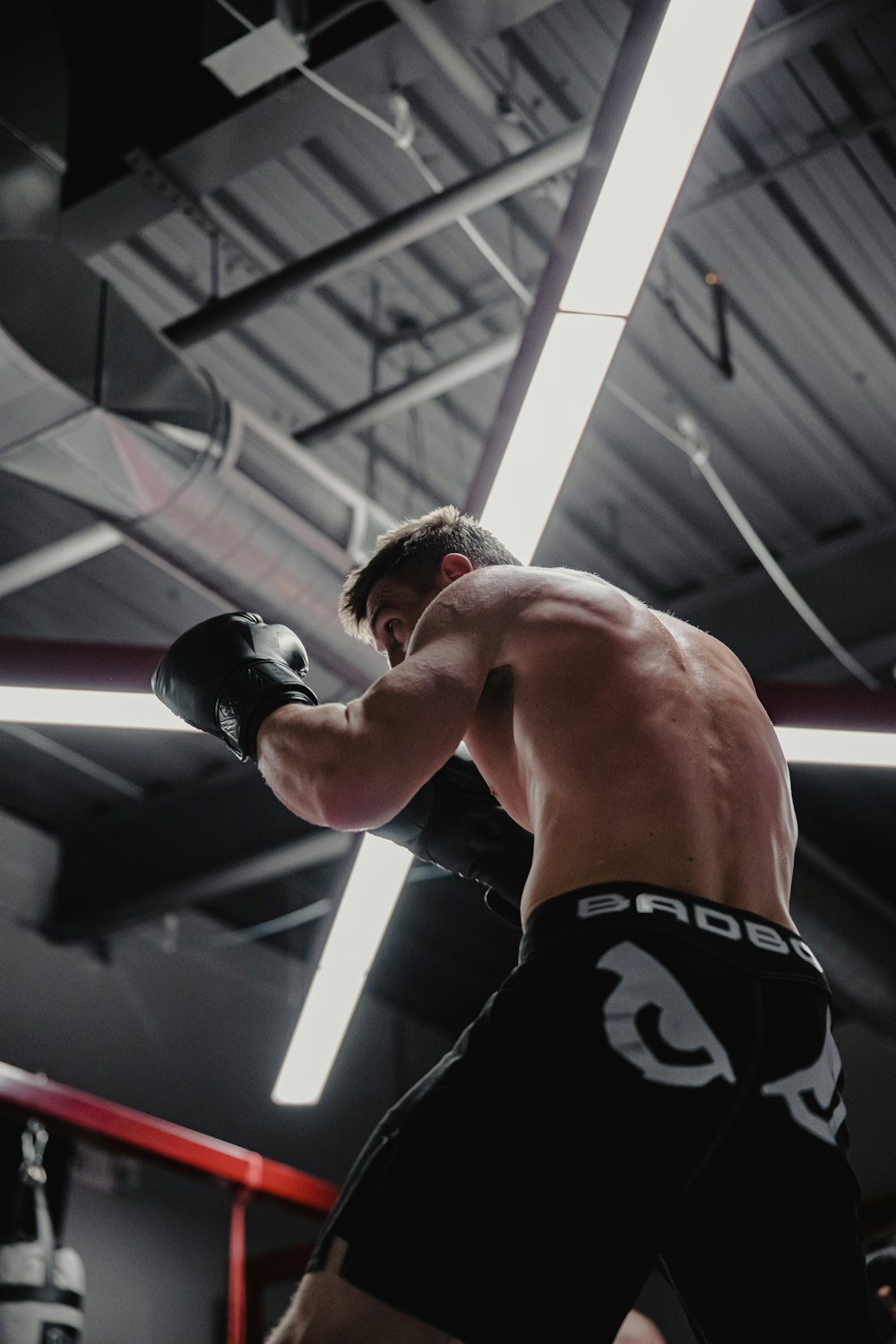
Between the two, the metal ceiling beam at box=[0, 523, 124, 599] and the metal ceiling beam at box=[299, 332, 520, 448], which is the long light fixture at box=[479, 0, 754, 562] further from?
the metal ceiling beam at box=[0, 523, 124, 599]

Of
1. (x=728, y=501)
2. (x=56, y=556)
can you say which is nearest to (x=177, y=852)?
(x=56, y=556)

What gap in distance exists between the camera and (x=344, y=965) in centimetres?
313

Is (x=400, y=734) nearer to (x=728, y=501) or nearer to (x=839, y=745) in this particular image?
(x=839, y=745)

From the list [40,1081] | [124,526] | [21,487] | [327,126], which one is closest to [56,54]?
[327,126]

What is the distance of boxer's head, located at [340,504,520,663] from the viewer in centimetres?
166

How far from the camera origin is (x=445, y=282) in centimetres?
378

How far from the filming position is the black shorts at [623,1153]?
108 centimetres

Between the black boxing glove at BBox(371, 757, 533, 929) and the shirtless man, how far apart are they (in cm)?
26

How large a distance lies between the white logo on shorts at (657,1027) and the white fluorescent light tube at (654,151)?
43.1 inches

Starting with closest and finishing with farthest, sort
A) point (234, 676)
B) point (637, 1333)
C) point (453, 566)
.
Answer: point (234, 676), point (453, 566), point (637, 1333)

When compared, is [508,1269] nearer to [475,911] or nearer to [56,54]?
[56,54]

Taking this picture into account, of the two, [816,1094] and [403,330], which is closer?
[816,1094]

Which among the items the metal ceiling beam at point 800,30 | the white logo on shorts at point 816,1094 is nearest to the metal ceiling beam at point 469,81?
the metal ceiling beam at point 800,30

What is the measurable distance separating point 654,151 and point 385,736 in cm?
97
